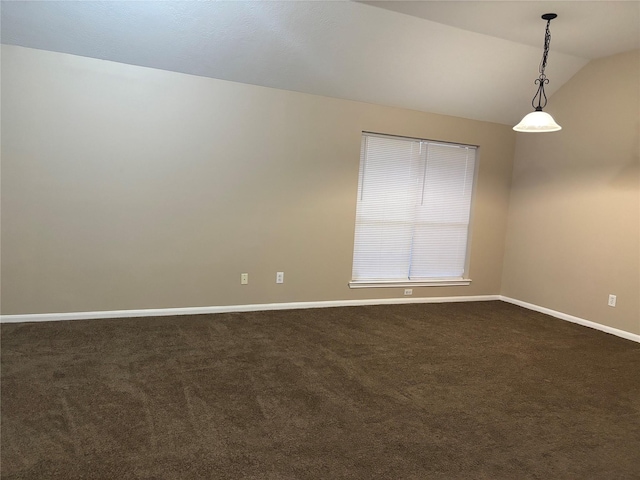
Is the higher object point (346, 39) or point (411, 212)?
point (346, 39)

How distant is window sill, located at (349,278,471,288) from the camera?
4812mm

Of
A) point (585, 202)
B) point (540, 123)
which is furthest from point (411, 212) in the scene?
point (540, 123)

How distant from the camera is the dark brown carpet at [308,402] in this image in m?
1.99

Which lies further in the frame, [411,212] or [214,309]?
[411,212]

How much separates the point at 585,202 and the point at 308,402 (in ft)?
12.3

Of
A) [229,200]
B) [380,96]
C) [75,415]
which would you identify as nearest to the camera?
[75,415]

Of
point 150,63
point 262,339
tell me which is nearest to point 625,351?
point 262,339

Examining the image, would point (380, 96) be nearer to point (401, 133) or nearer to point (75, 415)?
point (401, 133)

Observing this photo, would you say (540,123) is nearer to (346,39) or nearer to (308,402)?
(346,39)

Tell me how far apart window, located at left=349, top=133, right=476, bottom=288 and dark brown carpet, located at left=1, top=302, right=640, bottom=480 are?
1.14m

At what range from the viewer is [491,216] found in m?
5.35

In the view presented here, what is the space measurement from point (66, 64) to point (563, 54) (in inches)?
183

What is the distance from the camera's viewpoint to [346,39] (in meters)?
3.69

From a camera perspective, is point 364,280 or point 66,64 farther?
point 364,280
